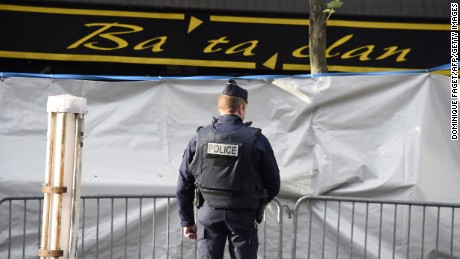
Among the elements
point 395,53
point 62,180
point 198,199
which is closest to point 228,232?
point 198,199

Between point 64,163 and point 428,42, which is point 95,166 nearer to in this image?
point 64,163

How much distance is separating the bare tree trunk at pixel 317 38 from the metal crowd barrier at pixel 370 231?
1.68 meters

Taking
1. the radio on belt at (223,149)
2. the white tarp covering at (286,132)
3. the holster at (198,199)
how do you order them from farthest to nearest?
the white tarp covering at (286,132)
the holster at (198,199)
the radio on belt at (223,149)

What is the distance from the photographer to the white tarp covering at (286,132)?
884 cm

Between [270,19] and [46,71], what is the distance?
3046 mm

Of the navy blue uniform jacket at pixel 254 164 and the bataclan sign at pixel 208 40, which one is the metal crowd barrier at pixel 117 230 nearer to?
the navy blue uniform jacket at pixel 254 164

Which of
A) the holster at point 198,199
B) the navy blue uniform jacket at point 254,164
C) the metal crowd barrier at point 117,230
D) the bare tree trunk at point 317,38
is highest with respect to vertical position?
the bare tree trunk at point 317,38

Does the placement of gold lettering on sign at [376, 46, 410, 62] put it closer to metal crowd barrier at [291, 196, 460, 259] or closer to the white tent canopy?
the white tent canopy

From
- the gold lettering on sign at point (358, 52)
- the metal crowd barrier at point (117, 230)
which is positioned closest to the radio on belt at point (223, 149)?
the metal crowd barrier at point (117, 230)

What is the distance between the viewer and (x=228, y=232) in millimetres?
6785

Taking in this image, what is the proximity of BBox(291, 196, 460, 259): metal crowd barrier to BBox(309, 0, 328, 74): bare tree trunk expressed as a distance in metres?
1.68

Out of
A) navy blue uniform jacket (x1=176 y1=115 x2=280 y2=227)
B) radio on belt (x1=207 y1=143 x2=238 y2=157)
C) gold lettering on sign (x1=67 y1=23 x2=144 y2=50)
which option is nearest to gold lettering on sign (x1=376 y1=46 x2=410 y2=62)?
gold lettering on sign (x1=67 y1=23 x2=144 y2=50)

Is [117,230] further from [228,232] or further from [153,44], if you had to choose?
[153,44]

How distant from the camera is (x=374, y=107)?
897 cm
